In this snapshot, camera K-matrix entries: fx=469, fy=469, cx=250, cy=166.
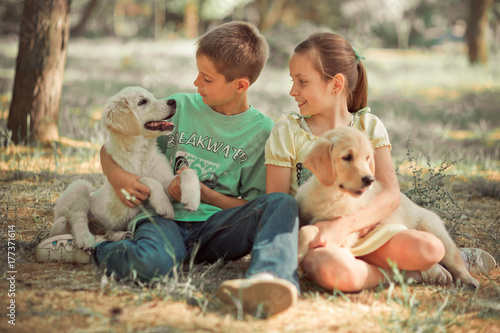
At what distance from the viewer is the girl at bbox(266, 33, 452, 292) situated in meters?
2.62

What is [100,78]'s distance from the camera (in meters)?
12.1

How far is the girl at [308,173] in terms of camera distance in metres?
2.62

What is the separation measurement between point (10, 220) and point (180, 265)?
69.1 inches

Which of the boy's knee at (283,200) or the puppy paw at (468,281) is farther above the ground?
the boy's knee at (283,200)

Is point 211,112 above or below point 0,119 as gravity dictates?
above

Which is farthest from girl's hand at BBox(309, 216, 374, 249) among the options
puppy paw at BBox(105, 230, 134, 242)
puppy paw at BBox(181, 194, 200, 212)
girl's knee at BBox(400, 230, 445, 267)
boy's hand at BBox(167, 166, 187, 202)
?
puppy paw at BBox(105, 230, 134, 242)

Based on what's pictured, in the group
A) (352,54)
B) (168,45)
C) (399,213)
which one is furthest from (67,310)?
(168,45)

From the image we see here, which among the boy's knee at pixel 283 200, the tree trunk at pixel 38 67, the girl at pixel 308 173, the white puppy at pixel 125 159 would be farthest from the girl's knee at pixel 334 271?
the tree trunk at pixel 38 67

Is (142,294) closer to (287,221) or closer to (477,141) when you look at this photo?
(287,221)

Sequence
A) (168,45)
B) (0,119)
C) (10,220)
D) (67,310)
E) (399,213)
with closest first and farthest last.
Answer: (67,310)
(399,213)
(10,220)
(0,119)
(168,45)

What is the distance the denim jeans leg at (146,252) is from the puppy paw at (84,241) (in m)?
0.06

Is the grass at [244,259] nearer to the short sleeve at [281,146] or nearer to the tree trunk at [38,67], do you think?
the tree trunk at [38,67]

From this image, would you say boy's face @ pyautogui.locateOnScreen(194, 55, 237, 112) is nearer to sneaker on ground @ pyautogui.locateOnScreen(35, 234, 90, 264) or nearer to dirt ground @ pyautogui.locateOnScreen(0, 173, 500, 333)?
dirt ground @ pyautogui.locateOnScreen(0, 173, 500, 333)

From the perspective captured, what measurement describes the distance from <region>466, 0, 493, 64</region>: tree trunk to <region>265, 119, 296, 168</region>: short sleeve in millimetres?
13682
